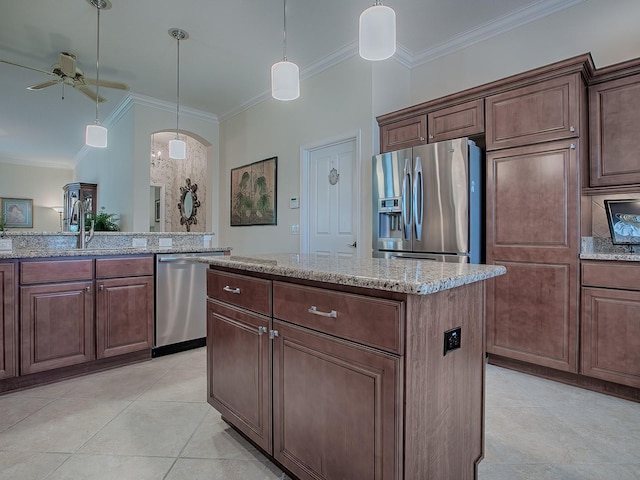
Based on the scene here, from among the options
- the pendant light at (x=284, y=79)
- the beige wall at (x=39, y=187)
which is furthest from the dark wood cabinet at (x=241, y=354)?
the beige wall at (x=39, y=187)

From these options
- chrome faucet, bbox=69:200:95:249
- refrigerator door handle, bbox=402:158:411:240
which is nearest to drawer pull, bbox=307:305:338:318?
refrigerator door handle, bbox=402:158:411:240

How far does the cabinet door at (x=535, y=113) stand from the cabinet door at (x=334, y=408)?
220 cm

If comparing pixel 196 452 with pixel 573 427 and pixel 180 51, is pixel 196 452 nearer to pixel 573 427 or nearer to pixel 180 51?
pixel 573 427

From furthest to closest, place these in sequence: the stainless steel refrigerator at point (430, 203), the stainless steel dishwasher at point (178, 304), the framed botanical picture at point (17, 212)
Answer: the framed botanical picture at point (17, 212) < the stainless steel dishwasher at point (178, 304) < the stainless steel refrigerator at point (430, 203)

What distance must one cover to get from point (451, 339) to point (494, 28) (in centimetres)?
313

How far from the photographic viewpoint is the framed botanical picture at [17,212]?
28.1ft

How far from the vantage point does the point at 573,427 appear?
1.86 meters

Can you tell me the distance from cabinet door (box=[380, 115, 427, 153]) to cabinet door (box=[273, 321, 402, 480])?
232 centimetres

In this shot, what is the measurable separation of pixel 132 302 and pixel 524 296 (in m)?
2.92

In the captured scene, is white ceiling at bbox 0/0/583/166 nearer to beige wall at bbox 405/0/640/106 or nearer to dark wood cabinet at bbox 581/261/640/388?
beige wall at bbox 405/0/640/106

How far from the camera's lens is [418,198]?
289 centimetres

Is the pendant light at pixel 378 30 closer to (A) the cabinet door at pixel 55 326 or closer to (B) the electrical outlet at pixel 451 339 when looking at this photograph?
(B) the electrical outlet at pixel 451 339

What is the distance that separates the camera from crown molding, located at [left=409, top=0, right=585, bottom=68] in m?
2.80

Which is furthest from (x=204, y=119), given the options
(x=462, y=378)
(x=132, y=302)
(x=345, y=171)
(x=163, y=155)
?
(x=462, y=378)
